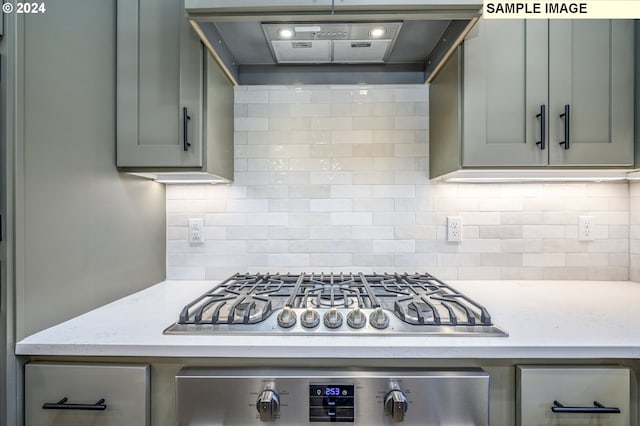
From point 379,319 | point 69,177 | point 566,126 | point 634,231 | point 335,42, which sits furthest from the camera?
point 634,231

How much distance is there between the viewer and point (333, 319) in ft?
3.11

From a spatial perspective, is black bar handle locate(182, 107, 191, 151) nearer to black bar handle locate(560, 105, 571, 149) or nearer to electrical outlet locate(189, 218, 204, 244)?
electrical outlet locate(189, 218, 204, 244)

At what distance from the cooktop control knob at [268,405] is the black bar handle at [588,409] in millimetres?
721

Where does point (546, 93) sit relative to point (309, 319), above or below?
above

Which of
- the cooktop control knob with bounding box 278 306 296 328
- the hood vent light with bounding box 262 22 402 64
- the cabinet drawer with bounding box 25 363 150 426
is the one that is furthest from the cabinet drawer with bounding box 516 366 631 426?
the hood vent light with bounding box 262 22 402 64

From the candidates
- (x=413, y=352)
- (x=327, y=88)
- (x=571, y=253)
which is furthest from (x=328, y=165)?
(x=571, y=253)

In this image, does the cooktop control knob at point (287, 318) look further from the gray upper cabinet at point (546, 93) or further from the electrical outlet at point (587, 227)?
the electrical outlet at point (587, 227)

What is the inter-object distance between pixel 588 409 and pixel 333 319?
2.26 feet

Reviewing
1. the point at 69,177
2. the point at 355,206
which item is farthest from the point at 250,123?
the point at 69,177

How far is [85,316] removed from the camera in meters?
1.09

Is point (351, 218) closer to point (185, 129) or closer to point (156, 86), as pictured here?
point (185, 129)

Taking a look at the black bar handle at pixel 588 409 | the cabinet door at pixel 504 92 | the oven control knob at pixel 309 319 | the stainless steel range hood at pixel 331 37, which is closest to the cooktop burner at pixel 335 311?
the oven control knob at pixel 309 319

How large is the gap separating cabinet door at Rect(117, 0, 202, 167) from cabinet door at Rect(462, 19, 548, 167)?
40.6 inches

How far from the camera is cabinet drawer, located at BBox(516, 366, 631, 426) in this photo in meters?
0.87
